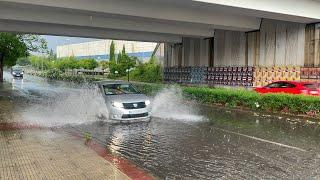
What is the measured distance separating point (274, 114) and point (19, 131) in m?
11.2

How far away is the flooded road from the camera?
7.88 m

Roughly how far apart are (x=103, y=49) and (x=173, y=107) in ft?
300

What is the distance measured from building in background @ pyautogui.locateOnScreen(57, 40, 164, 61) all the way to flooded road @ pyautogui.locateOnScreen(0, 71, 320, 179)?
57336 millimetres

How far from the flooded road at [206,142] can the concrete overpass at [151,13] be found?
5.37m

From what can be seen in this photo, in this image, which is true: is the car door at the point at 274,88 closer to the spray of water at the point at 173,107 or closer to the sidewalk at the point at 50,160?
the spray of water at the point at 173,107

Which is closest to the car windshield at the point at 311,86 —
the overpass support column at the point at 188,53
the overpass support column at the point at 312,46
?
the overpass support column at the point at 312,46

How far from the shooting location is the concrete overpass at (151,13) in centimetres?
1969

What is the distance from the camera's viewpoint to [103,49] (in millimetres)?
110375

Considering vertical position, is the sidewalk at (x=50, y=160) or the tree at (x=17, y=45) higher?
the tree at (x=17, y=45)

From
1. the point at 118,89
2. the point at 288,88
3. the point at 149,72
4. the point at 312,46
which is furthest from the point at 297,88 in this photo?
the point at 149,72

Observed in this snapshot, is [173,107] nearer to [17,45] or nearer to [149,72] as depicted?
[17,45]

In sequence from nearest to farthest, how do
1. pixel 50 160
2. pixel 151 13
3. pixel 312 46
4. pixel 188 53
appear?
pixel 50 160, pixel 151 13, pixel 312 46, pixel 188 53

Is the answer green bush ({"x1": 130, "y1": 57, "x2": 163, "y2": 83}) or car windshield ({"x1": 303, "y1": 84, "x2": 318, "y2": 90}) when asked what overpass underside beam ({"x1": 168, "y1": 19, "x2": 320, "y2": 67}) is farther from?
green bush ({"x1": 130, "y1": 57, "x2": 163, "y2": 83})

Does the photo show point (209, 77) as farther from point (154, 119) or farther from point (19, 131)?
point (19, 131)
